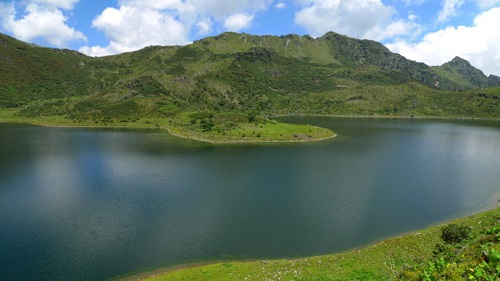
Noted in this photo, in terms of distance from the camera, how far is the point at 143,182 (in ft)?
297

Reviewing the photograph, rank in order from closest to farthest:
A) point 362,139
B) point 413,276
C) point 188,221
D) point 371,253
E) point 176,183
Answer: point 413,276 < point 371,253 < point 188,221 < point 176,183 < point 362,139

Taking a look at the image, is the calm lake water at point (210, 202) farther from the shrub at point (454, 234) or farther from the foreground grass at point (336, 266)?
the shrub at point (454, 234)

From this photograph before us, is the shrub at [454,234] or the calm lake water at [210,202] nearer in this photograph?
the shrub at [454,234]

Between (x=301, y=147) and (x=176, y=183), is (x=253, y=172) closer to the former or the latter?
(x=176, y=183)

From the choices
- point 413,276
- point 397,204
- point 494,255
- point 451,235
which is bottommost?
point 397,204

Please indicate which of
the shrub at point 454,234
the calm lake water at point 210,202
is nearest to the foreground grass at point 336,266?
the shrub at point 454,234

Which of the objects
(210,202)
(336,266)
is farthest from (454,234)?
(210,202)

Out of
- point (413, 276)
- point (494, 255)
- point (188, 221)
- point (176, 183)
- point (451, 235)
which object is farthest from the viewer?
point (176, 183)

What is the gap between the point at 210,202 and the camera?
73.1 m

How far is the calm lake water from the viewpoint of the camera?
5003 cm

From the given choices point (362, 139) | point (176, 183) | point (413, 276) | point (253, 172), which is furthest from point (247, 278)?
point (362, 139)

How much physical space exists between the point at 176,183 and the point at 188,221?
97.0ft

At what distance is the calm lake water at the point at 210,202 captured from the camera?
50031 mm

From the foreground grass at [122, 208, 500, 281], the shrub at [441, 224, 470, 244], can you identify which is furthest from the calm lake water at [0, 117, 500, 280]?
the shrub at [441, 224, 470, 244]
